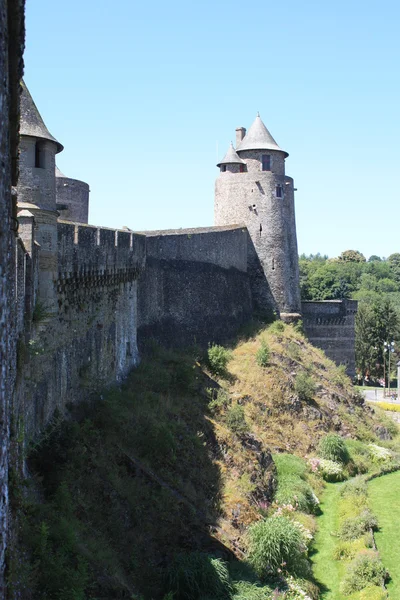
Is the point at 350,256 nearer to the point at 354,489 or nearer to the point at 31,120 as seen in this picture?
the point at 354,489

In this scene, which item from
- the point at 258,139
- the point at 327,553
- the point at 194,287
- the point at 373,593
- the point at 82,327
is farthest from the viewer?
the point at 258,139

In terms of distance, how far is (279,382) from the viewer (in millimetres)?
32938

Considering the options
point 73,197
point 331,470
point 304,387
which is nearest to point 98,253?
point 73,197

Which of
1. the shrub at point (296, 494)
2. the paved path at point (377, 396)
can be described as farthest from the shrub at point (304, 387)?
the paved path at point (377, 396)

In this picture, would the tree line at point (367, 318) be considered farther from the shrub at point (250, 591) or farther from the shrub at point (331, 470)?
the shrub at point (250, 591)

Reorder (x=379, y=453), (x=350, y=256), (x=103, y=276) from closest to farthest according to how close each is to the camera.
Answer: (x=103, y=276)
(x=379, y=453)
(x=350, y=256)

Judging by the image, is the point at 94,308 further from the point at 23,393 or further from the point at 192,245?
the point at 192,245

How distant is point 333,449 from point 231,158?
54.4ft

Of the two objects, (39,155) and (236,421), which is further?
(236,421)

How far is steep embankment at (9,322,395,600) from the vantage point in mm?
13266

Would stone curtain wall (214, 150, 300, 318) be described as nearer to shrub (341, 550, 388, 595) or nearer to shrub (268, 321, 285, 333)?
shrub (268, 321, 285, 333)

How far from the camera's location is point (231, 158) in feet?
131

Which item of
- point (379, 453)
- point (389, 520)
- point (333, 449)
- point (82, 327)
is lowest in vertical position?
point (389, 520)

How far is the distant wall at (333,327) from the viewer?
45.1m
